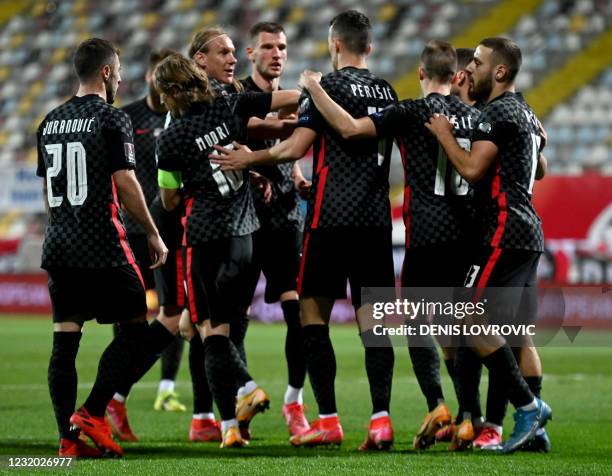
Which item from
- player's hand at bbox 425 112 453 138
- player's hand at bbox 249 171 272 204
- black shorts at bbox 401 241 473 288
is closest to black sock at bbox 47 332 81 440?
player's hand at bbox 249 171 272 204

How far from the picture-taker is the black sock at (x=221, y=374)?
6148mm

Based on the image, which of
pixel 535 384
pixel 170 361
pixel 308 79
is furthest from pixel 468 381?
pixel 170 361

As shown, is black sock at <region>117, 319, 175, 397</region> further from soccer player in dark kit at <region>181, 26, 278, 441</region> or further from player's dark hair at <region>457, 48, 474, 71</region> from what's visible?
player's dark hair at <region>457, 48, 474, 71</region>

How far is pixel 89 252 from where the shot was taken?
19.0 feet

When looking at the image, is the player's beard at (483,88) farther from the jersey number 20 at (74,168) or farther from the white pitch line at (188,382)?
the white pitch line at (188,382)

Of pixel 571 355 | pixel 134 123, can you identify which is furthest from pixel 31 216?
pixel 134 123

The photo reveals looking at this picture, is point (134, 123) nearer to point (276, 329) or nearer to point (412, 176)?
point (412, 176)

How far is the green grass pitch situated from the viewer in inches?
208

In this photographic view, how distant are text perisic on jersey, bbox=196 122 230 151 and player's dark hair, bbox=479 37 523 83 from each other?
1.47m

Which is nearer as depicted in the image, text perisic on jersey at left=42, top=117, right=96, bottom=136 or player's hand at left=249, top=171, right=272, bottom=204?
text perisic on jersey at left=42, top=117, right=96, bottom=136

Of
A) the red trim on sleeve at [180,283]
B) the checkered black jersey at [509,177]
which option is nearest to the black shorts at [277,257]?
the red trim on sleeve at [180,283]

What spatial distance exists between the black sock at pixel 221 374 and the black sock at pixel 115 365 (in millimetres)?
389

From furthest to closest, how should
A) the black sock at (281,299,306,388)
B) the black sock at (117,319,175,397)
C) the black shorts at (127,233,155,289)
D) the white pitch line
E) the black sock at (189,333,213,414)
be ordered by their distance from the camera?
the white pitch line, the black shorts at (127,233,155,289), the black sock at (281,299,306,388), the black sock at (189,333,213,414), the black sock at (117,319,175,397)

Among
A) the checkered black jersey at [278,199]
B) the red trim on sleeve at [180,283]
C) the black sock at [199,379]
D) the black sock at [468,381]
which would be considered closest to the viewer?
the black sock at [468,381]
